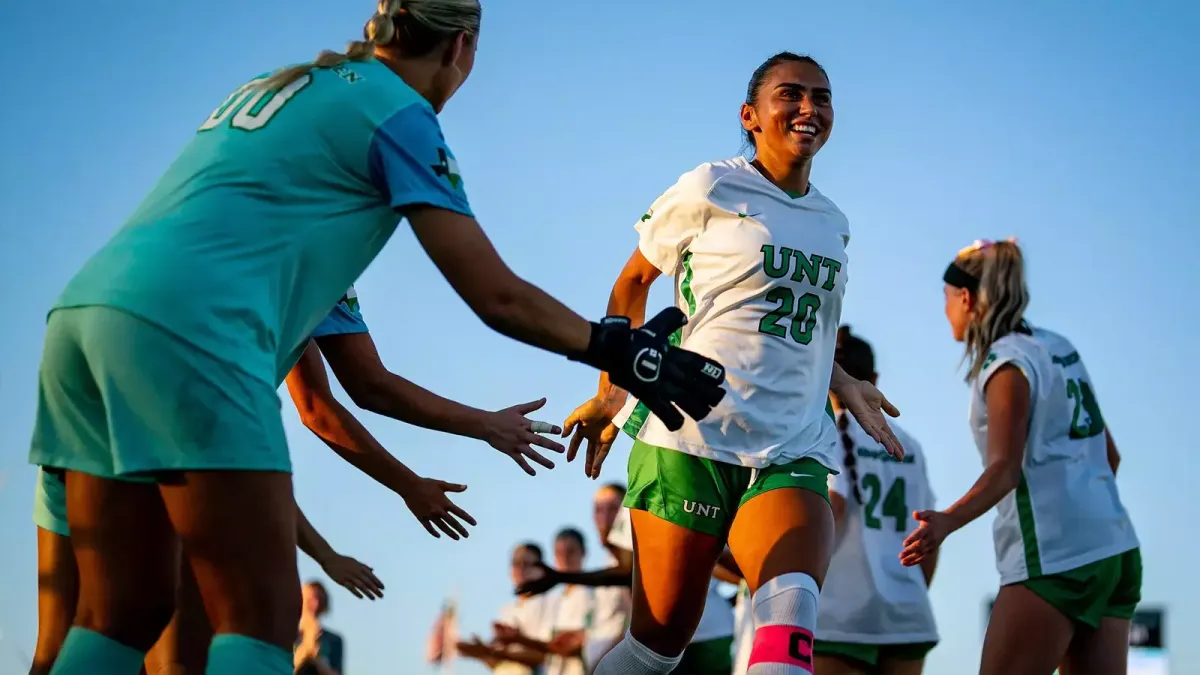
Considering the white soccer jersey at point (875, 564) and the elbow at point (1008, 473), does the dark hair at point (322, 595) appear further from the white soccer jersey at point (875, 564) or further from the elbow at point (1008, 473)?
the elbow at point (1008, 473)

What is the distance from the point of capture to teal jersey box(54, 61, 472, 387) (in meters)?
3.19

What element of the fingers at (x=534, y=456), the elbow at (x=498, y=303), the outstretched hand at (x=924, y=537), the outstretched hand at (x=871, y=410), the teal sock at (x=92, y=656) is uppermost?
the outstretched hand at (x=871, y=410)

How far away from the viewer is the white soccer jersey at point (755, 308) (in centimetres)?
511

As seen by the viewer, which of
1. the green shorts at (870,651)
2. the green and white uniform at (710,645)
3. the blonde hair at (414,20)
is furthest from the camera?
the green and white uniform at (710,645)

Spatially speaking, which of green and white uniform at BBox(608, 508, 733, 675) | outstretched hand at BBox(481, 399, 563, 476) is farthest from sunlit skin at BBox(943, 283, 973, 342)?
outstretched hand at BBox(481, 399, 563, 476)

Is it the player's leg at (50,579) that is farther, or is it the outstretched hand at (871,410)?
the outstretched hand at (871,410)

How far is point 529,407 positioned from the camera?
15.3ft

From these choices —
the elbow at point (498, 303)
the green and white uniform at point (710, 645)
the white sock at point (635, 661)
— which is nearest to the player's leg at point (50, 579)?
the elbow at point (498, 303)

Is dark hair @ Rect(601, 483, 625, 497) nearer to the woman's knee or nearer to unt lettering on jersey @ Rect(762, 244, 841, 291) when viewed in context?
unt lettering on jersey @ Rect(762, 244, 841, 291)

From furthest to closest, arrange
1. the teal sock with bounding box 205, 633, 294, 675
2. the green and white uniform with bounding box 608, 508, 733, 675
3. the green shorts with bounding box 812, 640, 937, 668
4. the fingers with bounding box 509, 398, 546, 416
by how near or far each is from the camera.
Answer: the green and white uniform with bounding box 608, 508, 733, 675 < the green shorts with bounding box 812, 640, 937, 668 < the fingers with bounding box 509, 398, 546, 416 < the teal sock with bounding box 205, 633, 294, 675

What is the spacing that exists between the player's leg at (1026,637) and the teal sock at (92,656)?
4038 mm

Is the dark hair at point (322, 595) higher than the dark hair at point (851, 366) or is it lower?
lower

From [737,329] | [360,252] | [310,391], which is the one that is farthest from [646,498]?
[360,252]

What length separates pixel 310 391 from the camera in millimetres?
5160
